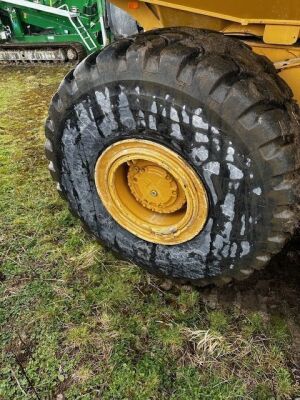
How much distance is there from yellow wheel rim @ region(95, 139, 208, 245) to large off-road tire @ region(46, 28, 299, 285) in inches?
1.7

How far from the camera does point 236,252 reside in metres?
2.44

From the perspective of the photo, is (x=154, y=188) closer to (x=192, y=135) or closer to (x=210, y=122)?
(x=192, y=135)

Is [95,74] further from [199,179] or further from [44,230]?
[44,230]

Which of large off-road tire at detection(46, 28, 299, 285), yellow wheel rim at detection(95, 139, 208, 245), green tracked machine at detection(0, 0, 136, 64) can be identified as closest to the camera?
large off-road tire at detection(46, 28, 299, 285)

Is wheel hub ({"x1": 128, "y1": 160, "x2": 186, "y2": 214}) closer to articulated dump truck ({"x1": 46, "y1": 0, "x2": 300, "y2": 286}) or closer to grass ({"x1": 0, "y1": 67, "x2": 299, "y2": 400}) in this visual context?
articulated dump truck ({"x1": 46, "y1": 0, "x2": 300, "y2": 286})

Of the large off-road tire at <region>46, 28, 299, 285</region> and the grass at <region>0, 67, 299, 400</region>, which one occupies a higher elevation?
the large off-road tire at <region>46, 28, 299, 285</region>

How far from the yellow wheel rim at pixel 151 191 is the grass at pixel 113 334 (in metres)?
0.43

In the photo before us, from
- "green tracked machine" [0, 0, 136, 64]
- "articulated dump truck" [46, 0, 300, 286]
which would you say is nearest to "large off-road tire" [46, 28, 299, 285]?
"articulated dump truck" [46, 0, 300, 286]

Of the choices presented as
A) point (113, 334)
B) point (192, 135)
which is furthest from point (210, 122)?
point (113, 334)

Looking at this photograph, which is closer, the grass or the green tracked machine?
the grass

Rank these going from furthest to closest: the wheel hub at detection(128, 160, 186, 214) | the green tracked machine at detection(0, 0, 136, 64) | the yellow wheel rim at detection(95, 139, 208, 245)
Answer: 1. the green tracked machine at detection(0, 0, 136, 64)
2. the wheel hub at detection(128, 160, 186, 214)
3. the yellow wheel rim at detection(95, 139, 208, 245)

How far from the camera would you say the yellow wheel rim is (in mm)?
2340

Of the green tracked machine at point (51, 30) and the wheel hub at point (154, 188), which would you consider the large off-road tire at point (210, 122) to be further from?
the green tracked machine at point (51, 30)

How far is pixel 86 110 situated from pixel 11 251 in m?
Result: 1.33
